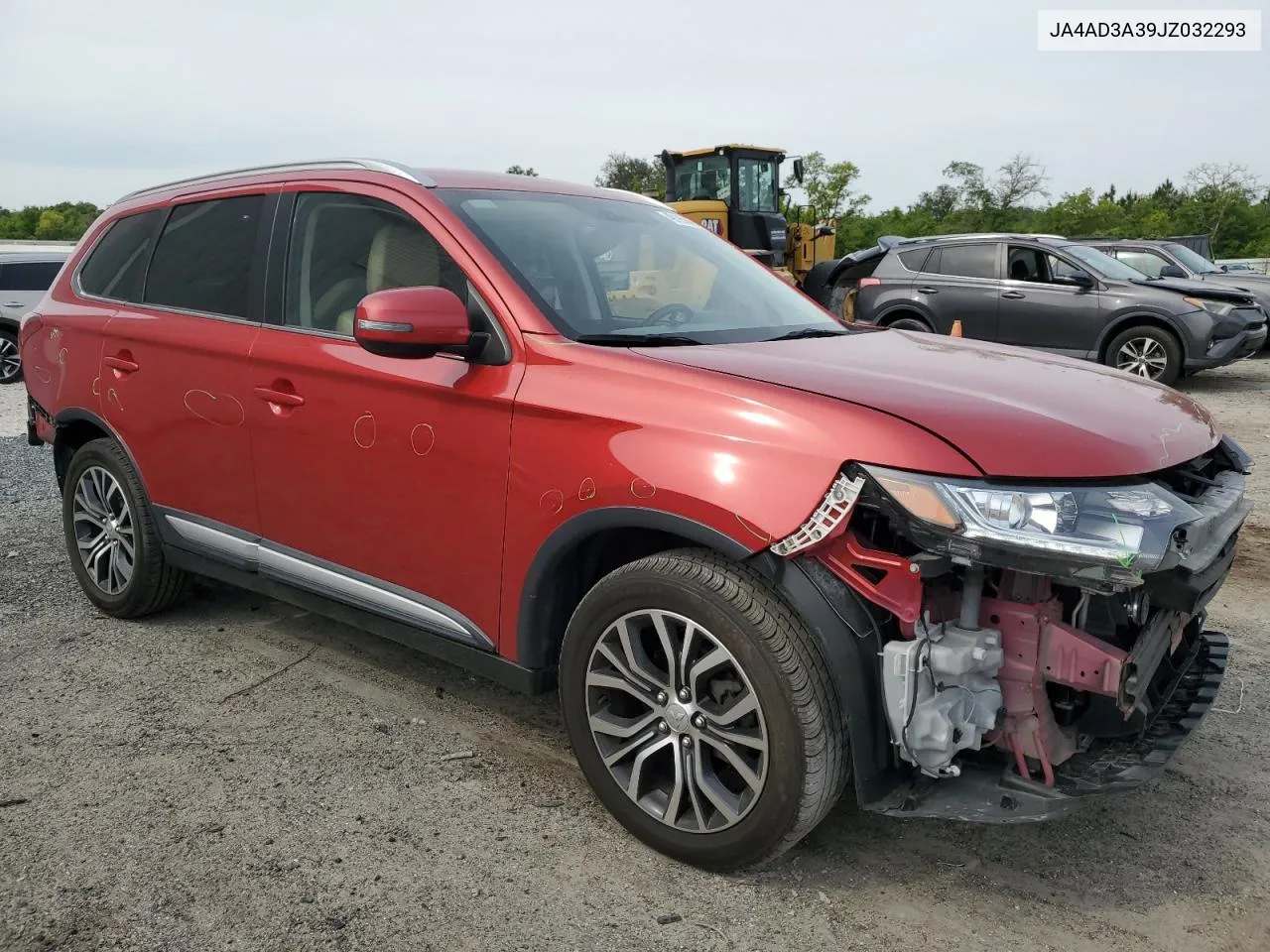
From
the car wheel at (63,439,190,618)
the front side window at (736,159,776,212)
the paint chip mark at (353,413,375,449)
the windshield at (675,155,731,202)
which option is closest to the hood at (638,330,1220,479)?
the paint chip mark at (353,413,375,449)

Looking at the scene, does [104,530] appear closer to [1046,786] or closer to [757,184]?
[1046,786]

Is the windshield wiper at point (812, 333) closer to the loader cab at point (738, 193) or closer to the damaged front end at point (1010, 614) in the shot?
the damaged front end at point (1010, 614)

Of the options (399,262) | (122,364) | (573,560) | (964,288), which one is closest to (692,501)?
(573,560)

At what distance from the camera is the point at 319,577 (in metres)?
3.47

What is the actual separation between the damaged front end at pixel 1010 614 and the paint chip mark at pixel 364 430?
146 centimetres

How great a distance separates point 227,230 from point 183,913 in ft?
8.13

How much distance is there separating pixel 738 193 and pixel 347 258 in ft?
45.0

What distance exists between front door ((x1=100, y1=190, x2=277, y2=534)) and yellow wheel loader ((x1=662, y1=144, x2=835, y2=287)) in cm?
1233

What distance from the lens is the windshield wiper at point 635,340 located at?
9.49ft

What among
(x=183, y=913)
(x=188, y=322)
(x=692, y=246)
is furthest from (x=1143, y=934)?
(x=188, y=322)

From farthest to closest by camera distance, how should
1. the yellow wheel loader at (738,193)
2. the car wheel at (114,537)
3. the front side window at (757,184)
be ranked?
the front side window at (757,184), the yellow wheel loader at (738,193), the car wheel at (114,537)

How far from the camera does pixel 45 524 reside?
617 cm

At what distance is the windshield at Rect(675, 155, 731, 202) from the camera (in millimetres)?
16328

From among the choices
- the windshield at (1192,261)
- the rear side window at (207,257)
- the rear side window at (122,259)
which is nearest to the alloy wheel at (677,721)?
the rear side window at (207,257)
